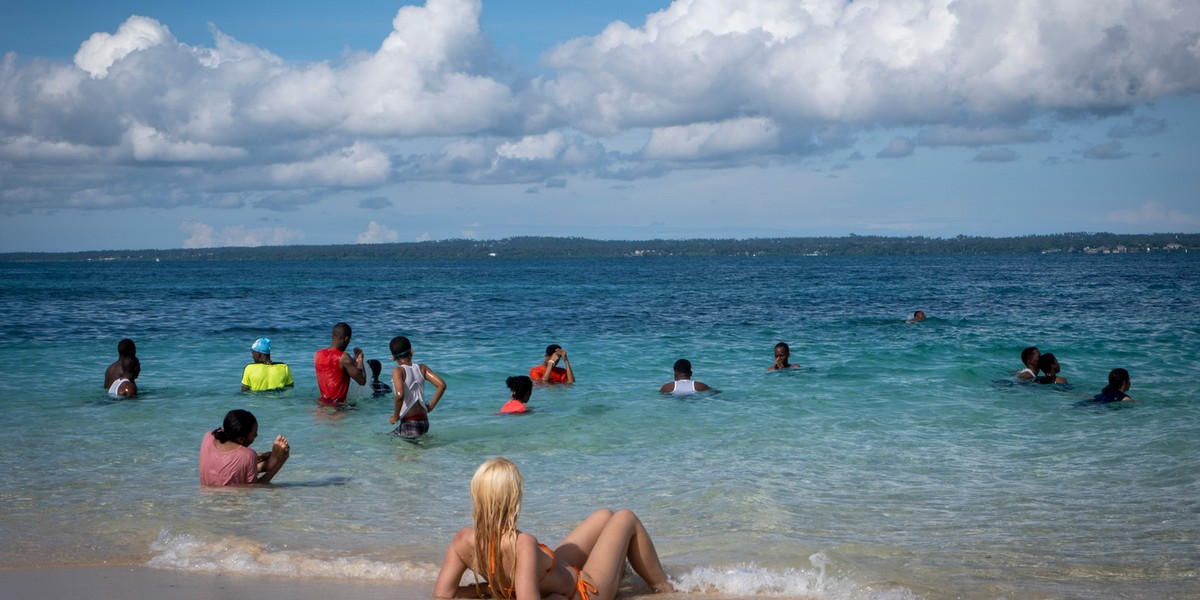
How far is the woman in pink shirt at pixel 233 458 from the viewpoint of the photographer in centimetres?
848

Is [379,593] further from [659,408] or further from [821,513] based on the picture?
[659,408]

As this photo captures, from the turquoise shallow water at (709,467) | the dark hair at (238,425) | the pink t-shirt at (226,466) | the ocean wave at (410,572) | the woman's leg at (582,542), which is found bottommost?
the turquoise shallow water at (709,467)

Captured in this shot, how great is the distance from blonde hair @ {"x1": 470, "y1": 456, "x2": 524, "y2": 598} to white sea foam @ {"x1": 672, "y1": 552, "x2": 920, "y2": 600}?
150 centimetres

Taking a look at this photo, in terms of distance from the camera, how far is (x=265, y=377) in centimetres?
1430

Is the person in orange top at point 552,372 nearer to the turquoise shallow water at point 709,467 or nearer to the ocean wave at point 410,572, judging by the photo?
the turquoise shallow water at point 709,467

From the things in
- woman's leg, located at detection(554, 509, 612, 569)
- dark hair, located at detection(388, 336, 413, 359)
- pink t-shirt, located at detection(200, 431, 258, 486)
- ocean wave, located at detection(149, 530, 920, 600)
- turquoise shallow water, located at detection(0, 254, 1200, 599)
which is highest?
dark hair, located at detection(388, 336, 413, 359)

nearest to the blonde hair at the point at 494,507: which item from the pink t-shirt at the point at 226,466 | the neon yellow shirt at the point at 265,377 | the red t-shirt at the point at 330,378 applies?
the pink t-shirt at the point at 226,466

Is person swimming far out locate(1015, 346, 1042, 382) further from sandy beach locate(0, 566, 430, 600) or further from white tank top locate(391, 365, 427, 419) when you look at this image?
sandy beach locate(0, 566, 430, 600)

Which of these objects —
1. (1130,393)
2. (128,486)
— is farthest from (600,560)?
(1130,393)

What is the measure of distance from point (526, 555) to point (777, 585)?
200 cm

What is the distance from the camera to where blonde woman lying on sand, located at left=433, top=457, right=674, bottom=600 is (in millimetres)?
5039

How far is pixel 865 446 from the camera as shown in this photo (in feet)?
35.4

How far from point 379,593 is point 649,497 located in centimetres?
324

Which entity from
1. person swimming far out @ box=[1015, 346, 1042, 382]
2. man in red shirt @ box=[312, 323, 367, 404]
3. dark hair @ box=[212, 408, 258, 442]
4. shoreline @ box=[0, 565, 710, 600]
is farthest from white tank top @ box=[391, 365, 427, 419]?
person swimming far out @ box=[1015, 346, 1042, 382]
